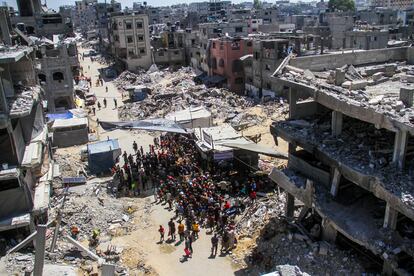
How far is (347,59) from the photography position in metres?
24.2

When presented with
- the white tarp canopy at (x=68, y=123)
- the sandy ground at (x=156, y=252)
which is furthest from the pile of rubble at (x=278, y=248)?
the white tarp canopy at (x=68, y=123)

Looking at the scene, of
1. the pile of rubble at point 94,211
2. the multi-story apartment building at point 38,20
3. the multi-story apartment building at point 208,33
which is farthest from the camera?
the multi-story apartment building at point 38,20

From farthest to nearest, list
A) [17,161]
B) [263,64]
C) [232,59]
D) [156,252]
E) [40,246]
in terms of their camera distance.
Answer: [232,59]
[263,64]
[156,252]
[17,161]
[40,246]

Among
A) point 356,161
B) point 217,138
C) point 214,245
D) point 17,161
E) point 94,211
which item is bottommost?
point 214,245

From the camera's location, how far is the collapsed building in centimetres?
1336

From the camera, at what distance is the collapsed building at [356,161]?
13359 mm

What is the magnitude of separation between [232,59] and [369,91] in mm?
32541

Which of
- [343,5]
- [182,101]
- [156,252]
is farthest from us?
[343,5]

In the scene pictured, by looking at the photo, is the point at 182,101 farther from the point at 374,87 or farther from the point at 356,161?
the point at 356,161

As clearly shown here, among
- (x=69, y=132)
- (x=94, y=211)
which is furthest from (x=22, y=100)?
(x=69, y=132)

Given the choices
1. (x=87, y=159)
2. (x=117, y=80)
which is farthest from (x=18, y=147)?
(x=117, y=80)

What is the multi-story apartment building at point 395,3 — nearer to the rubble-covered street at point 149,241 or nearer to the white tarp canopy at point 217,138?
the white tarp canopy at point 217,138

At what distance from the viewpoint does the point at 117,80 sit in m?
64.0

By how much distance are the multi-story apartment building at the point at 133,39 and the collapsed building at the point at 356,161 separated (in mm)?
50320
